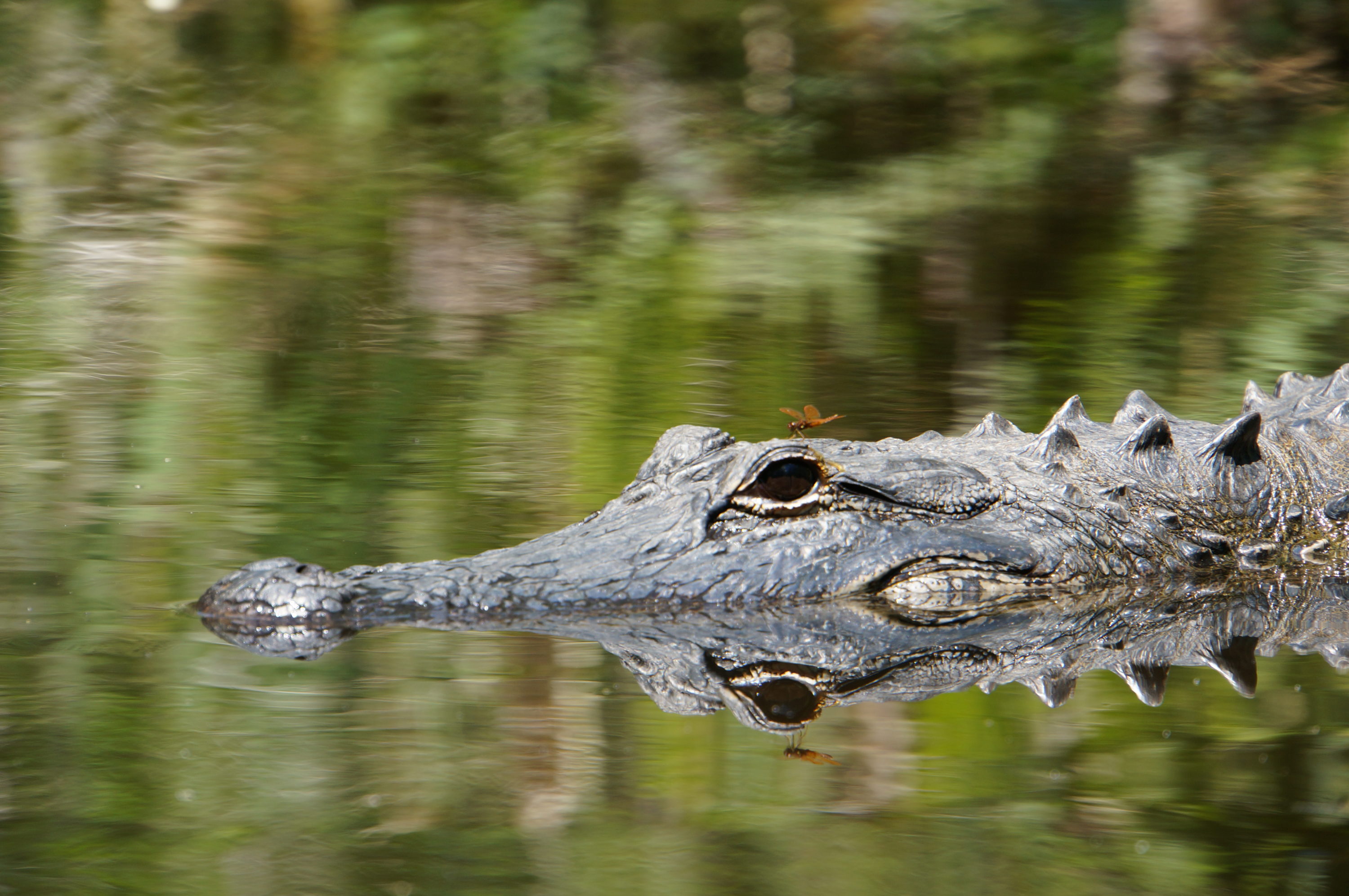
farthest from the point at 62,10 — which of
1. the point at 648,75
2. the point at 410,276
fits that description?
the point at 410,276

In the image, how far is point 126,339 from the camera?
771cm

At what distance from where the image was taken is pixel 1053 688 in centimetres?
392

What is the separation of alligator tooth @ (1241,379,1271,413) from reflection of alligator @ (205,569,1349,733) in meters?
1.06

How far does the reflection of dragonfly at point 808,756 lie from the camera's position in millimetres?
3334

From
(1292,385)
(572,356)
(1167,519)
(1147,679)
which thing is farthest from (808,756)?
(572,356)

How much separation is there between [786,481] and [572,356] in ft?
10.9

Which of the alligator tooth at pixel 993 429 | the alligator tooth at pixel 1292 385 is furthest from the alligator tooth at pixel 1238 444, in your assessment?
the alligator tooth at pixel 1292 385

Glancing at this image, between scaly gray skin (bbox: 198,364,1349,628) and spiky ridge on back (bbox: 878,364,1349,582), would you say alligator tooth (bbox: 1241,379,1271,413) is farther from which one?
scaly gray skin (bbox: 198,364,1349,628)

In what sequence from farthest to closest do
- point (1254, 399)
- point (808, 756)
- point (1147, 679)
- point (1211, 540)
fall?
point (1254, 399) → point (1211, 540) → point (1147, 679) → point (808, 756)

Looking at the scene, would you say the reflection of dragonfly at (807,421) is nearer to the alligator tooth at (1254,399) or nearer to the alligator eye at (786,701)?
the alligator eye at (786,701)

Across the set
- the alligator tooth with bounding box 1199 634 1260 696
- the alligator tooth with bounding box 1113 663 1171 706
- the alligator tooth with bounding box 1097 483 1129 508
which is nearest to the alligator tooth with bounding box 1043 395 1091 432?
the alligator tooth with bounding box 1097 483 1129 508

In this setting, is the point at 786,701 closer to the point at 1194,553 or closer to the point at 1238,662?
the point at 1238,662

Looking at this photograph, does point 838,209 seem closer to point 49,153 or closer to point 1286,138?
point 1286,138

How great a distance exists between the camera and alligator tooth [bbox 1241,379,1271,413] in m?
5.68
